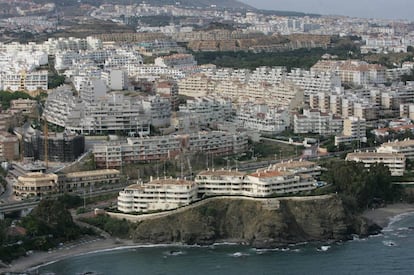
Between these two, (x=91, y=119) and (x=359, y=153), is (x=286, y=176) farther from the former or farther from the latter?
(x=91, y=119)

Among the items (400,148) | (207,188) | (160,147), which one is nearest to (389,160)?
(400,148)

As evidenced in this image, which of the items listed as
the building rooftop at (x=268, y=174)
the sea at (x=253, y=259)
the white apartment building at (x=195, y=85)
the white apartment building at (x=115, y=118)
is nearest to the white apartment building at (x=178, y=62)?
the white apartment building at (x=195, y=85)

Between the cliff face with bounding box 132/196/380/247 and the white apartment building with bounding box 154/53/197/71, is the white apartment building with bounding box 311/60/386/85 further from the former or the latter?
the cliff face with bounding box 132/196/380/247

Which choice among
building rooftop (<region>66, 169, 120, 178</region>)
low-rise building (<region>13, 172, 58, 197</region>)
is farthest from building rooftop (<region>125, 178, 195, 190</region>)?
building rooftop (<region>66, 169, 120, 178</region>)

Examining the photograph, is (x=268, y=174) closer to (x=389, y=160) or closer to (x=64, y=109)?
(x=389, y=160)

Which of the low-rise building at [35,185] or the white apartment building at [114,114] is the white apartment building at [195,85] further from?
the low-rise building at [35,185]

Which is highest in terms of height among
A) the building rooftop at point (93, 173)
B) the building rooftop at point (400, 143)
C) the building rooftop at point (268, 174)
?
the building rooftop at point (400, 143)
